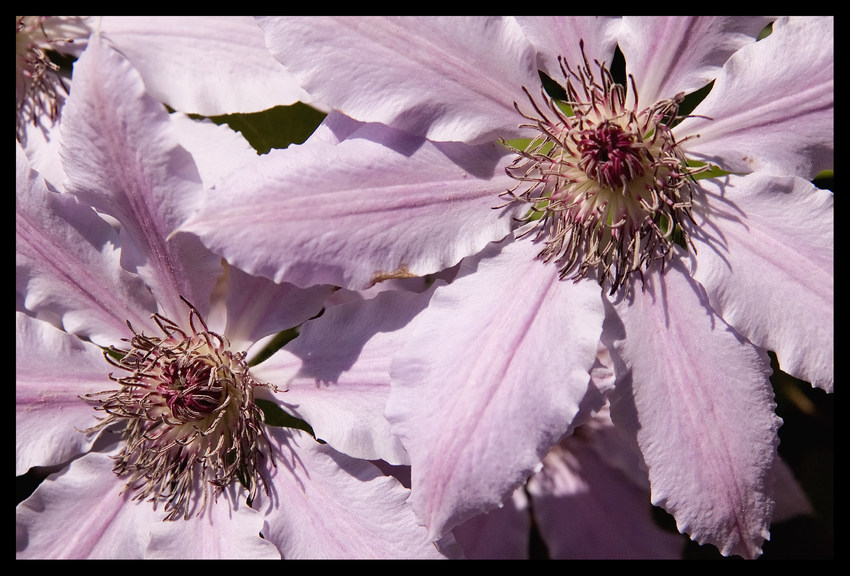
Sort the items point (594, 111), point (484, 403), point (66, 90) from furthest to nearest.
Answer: point (66, 90), point (594, 111), point (484, 403)

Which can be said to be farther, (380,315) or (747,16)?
(380,315)

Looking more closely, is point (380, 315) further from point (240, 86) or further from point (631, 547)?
point (631, 547)

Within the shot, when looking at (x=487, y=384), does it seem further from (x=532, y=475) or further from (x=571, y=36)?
(x=571, y=36)

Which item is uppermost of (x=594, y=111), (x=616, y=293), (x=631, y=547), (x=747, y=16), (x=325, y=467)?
(x=747, y=16)

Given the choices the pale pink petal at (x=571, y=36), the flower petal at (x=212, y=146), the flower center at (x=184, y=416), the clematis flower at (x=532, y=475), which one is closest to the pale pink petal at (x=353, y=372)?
the clematis flower at (x=532, y=475)

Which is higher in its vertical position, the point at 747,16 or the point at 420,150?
the point at 747,16

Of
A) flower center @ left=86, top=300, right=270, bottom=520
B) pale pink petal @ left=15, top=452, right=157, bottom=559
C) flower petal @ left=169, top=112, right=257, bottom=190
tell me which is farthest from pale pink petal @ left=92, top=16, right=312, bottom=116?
pale pink petal @ left=15, top=452, right=157, bottom=559

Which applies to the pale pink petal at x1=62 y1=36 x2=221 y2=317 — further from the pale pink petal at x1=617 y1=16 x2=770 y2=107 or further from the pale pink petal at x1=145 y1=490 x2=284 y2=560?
the pale pink petal at x1=617 y1=16 x2=770 y2=107

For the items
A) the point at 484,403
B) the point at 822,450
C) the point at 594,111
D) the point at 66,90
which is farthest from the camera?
the point at 822,450

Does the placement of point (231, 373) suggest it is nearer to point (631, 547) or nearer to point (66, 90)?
point (66, 90)

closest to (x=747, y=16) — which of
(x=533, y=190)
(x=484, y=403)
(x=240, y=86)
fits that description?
(x=533, y=190)
